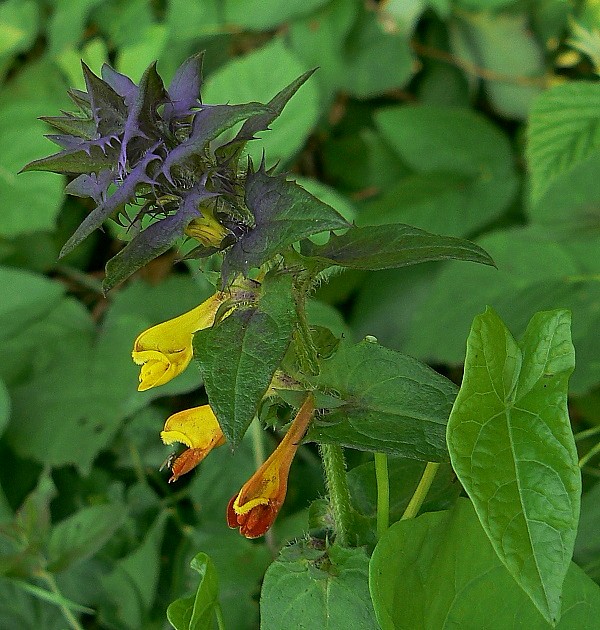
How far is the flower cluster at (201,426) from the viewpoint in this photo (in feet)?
1.30

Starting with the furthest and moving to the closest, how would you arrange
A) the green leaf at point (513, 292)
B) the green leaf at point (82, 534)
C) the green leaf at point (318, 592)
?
the green leaf at point (513, 292) < the green leaf at point (82, 534) < the green leaf at point (318, 592)

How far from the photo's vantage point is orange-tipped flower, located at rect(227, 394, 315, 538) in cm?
40

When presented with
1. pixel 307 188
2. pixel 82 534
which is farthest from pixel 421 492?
pixel 307 188

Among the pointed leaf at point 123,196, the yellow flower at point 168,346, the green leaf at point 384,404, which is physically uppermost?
the pointed leaf at point 123,196

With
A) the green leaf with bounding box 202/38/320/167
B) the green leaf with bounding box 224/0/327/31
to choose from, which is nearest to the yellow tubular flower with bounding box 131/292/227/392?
the green leaf with bounding box 202/38/320/167

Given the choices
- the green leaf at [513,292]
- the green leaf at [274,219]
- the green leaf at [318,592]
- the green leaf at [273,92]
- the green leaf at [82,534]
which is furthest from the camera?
the green leaf at [273,92]

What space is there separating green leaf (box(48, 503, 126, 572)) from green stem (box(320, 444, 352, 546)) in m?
0.35

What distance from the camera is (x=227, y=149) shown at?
36 cm

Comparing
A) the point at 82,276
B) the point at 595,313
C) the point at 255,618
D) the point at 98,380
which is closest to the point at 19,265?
the point at 82,276

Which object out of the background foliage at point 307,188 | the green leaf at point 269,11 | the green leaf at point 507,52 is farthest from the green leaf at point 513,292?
the green leaf at point 269,11

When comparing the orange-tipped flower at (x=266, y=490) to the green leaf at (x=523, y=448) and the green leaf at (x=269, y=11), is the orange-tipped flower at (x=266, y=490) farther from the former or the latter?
the green leaf at (x=269, y=11)

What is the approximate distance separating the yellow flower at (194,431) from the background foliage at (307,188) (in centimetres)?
12

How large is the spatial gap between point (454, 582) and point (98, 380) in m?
0.60

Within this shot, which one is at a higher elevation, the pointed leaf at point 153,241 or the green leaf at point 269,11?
the pointed leaf at point 153,241
